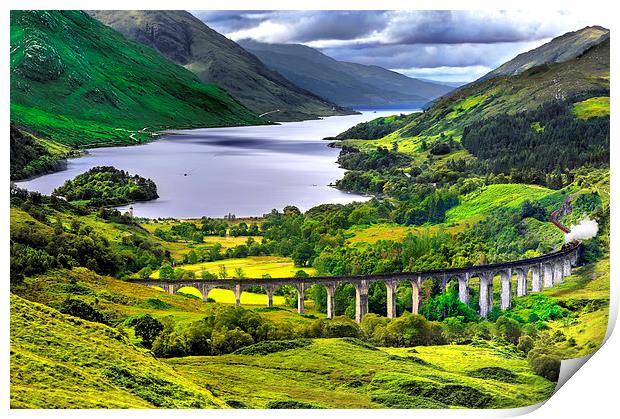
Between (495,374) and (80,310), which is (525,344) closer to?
(495,374)

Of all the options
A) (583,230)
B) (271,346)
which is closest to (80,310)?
(271,346)

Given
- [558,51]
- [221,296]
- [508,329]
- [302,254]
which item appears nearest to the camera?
[221,296]

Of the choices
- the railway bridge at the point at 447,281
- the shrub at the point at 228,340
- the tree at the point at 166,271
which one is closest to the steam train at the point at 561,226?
the railway bridge at the point at 447,281

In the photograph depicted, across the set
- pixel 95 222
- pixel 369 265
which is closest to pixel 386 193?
pixel 369 265

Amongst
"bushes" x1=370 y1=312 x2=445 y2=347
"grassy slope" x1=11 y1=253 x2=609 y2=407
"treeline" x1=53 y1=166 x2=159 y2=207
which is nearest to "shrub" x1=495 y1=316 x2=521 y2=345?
"grassy slope" x1=11 y1=253 x2=609 y2=407

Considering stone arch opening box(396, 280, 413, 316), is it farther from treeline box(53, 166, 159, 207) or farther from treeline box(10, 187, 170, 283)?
treeline box(53, 166, 159, 207)

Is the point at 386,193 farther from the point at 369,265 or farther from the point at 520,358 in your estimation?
the point at 520,358
